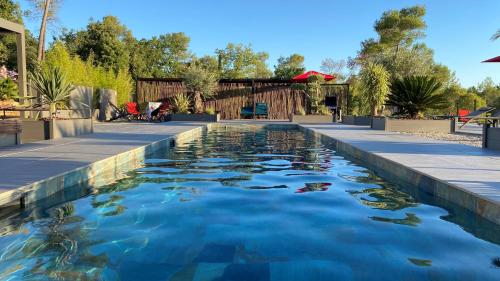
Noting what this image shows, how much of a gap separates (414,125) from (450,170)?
9.45 meters

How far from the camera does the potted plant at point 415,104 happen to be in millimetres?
13969

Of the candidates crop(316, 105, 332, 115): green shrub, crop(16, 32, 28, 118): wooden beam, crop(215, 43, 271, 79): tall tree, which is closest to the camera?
crop(16, 32, 28, 118): wooden beam

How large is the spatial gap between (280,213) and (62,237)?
2.00 meters

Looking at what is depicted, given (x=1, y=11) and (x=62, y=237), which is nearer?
(x=62, y=237)

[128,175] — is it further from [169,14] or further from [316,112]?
[169,14]

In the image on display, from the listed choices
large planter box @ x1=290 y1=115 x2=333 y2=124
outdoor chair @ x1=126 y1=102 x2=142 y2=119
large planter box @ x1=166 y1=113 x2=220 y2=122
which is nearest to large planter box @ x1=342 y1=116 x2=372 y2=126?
large planter box @ x1=290 y1=115 x2=333 y2=124

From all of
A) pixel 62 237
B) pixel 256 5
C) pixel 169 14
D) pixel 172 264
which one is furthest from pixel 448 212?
pixel 169 14

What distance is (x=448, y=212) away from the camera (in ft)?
13.1

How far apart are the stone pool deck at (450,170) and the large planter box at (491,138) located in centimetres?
63

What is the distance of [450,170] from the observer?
5.21 metres

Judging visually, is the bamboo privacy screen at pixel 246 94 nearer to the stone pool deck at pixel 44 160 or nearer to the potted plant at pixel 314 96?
the potted plant at pixel 314 96

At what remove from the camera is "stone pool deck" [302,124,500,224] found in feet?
12.5

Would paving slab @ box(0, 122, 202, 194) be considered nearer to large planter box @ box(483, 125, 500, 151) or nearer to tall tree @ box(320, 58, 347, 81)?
large planter box @ box(483, 125, 500, 151)

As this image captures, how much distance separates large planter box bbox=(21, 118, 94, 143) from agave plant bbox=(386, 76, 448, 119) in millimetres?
11041
